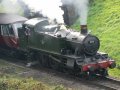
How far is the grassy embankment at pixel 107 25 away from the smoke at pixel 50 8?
3.25 metres

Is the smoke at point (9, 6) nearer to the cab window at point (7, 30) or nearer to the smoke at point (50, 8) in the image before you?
the cab window at point (7, 30)

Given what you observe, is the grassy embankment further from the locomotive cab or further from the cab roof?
the locomotive cab

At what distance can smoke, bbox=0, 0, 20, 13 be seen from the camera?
29094 mm

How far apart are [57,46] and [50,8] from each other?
3.52 metres

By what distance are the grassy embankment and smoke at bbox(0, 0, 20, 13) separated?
6.07 meters

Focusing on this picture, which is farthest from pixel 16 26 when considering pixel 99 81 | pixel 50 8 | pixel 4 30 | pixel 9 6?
pixel 99 81

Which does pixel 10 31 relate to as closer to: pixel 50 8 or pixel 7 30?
pixel 7 30

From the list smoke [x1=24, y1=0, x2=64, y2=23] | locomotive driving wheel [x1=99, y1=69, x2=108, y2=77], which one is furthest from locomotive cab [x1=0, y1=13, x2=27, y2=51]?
locomotive driving wheel [x1=99, y1=69, x2=108, y2=77]

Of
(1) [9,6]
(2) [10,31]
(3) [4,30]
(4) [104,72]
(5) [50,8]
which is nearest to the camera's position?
(4) [104,72]

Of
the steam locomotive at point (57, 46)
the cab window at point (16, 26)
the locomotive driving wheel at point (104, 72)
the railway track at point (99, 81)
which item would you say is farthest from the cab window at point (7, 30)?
the locomotive driving wheel at point (104, 72)

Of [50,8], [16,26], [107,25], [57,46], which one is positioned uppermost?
[50,8]

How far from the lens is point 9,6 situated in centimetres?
2955

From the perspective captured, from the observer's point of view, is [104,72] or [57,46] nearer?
[104,72]

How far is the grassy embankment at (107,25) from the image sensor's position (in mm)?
20103
